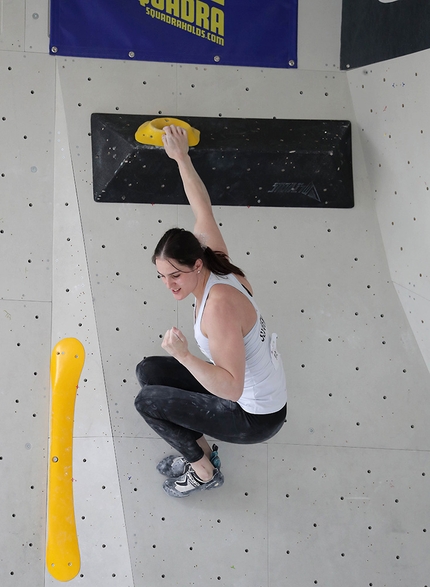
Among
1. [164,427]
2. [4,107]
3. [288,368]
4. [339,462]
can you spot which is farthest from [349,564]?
[4,107]

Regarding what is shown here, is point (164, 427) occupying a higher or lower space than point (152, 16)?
lower

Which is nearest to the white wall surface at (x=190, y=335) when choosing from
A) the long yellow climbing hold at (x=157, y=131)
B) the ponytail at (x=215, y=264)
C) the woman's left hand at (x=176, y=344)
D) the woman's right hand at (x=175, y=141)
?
the long yellow climbing hold at (x=157, y=131)

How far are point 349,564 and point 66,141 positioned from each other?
226cm

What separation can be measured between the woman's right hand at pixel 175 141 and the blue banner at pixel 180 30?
0.49 m

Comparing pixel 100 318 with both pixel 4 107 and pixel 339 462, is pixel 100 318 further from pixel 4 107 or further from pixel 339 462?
pixel 339 462

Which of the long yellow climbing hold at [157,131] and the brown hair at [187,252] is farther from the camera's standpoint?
the long yellow climbing hold at [157,131]

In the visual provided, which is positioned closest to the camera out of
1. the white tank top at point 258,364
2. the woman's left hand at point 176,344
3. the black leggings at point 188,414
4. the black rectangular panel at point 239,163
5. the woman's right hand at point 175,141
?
the woman's left hand at point 176,344

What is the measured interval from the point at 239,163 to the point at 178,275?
3.27 ft

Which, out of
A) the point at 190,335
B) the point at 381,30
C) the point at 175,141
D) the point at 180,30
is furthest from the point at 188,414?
the point at 381,30

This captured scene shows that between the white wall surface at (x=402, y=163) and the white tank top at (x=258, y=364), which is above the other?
the white wall surface at (x=402, y=163)

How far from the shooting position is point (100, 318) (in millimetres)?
2947

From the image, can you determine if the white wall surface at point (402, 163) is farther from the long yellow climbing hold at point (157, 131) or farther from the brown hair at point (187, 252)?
the brown hair at point (187, 252)

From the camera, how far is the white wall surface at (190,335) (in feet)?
9.48

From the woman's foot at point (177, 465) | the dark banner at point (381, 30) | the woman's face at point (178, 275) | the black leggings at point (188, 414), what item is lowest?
the woman's foot at point (177, 465)
